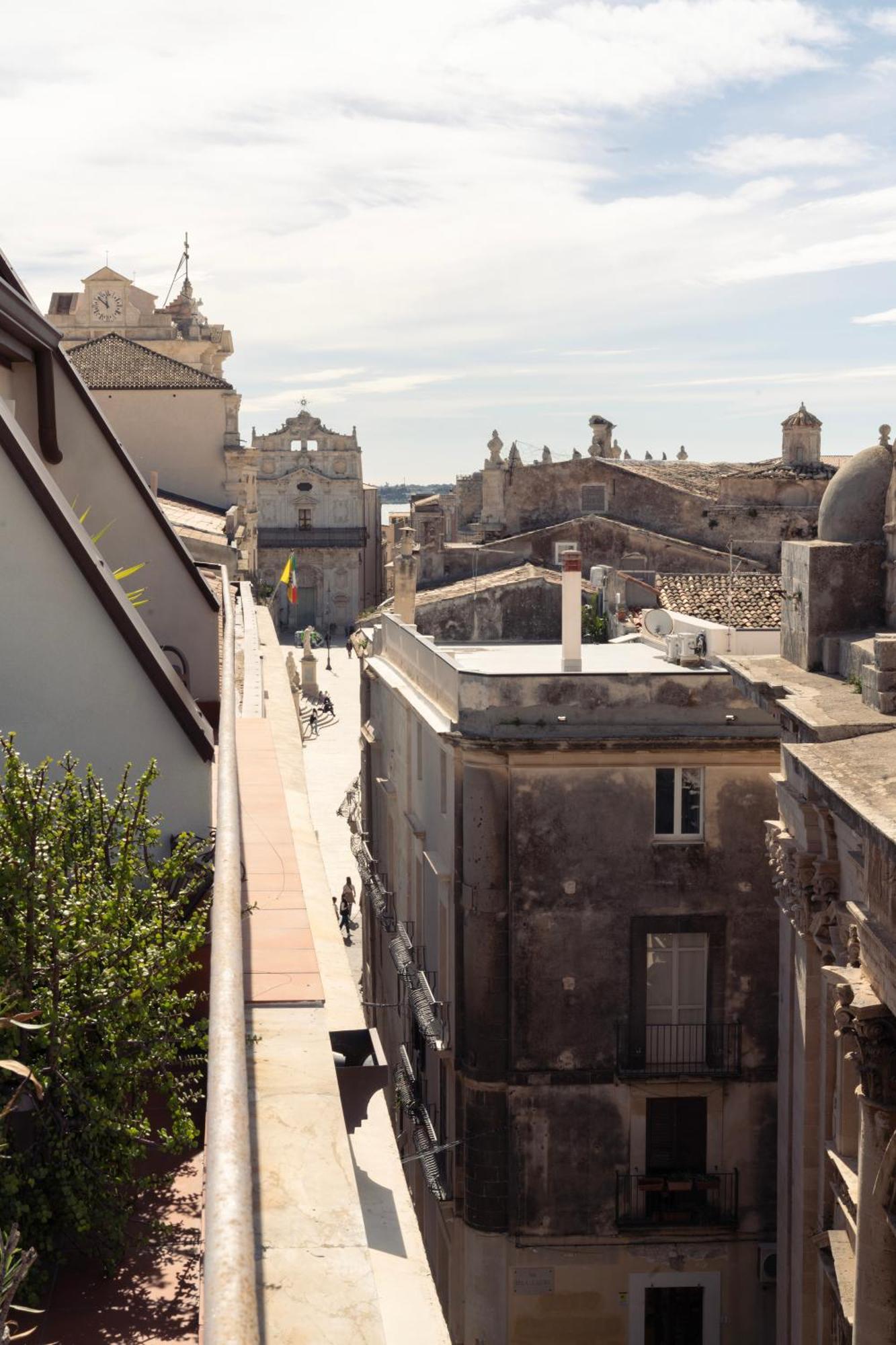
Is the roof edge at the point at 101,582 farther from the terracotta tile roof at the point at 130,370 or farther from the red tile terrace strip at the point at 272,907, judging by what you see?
the terracotta tile roof at the point at 130,370

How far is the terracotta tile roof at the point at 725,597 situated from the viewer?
1097 inches

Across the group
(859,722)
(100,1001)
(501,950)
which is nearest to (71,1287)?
(100,1001)

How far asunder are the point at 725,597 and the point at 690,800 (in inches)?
505

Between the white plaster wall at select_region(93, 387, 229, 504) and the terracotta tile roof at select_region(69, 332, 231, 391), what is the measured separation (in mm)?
202

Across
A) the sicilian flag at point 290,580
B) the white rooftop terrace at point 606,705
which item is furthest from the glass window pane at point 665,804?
the sicilian flag at point 290,580

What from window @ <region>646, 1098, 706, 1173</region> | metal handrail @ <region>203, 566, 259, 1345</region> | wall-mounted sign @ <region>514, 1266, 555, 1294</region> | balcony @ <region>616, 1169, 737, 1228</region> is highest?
metal handrail @ <region>203, 566, 259, 1345</region>

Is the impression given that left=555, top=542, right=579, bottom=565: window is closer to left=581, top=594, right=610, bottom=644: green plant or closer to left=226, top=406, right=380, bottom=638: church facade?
left=581, top=594, right=610, bottom=644: green plant

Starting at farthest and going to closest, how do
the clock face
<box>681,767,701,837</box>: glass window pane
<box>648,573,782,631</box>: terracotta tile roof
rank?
the clock face
<box>648,573,782,631</box>: terracotta tile roof
<box>681,767,701,837</box>: glass window pane

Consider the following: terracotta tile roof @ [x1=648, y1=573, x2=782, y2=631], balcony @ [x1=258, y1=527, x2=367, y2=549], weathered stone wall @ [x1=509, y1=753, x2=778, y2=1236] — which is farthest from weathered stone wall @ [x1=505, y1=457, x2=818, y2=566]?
balcony @ [x1=258, y1=527, x2=367, y2=549]

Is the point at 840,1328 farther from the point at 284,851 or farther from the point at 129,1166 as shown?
the point at 129,1166

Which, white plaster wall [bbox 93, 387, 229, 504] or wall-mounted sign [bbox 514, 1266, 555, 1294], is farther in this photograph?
white plaster wall [bbox 93, 387, 229, 504]

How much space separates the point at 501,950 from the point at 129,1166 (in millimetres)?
13118

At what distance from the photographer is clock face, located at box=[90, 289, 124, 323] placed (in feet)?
184

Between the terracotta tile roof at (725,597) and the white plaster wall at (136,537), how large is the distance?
61.6 ft
